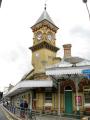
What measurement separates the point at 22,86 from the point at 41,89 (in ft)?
7.08

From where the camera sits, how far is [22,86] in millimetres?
32531

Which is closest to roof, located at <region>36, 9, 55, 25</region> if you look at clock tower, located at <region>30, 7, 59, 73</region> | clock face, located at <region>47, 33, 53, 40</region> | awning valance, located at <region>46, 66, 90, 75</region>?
clock tower, located at <region>30, 7, 59, 73</region>

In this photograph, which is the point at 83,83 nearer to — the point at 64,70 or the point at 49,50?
the point at 64,70

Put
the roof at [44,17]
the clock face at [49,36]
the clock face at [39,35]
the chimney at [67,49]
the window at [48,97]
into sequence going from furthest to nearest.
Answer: the roof at [44,17]
the clock face at [49,36]
the clock face at [39,35]
the chimney at [67,49]
the window at [48,97]


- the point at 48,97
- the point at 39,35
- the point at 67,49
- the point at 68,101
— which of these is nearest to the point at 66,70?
the point at 68,101

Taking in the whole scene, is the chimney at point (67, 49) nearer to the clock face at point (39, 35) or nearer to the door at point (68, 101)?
the clock face at point (39, 35)

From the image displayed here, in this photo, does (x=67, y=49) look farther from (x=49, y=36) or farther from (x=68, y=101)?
(x=68, y=101)

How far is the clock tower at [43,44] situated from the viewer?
39.7m

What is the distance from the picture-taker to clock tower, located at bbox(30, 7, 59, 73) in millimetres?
39656

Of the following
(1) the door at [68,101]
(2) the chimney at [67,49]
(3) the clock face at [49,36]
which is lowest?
(1) the door at [68,101]

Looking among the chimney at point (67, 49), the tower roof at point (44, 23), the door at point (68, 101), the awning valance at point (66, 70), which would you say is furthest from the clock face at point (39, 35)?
the awning valance at point (66, 70)

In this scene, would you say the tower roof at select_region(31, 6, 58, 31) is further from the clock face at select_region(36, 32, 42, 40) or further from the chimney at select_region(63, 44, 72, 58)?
the chimney at select_region(63, 44, 72, 58)

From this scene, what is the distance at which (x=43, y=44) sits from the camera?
39.5 metres

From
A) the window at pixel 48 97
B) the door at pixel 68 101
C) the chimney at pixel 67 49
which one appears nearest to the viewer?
the door at pixel 68 101
